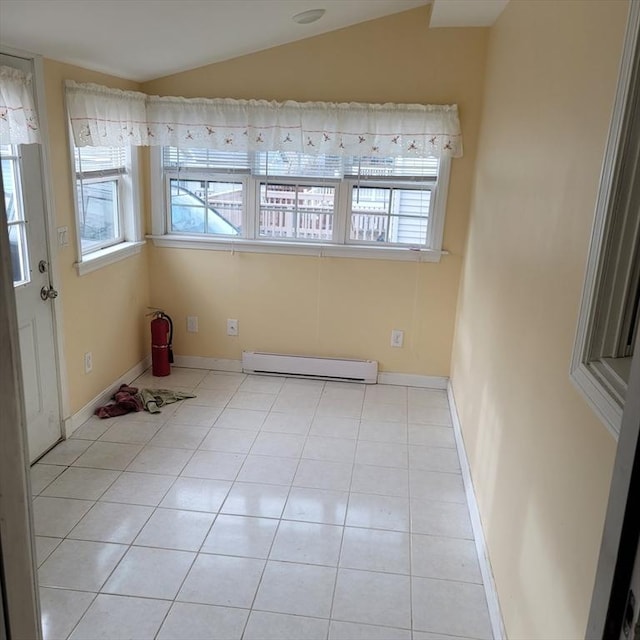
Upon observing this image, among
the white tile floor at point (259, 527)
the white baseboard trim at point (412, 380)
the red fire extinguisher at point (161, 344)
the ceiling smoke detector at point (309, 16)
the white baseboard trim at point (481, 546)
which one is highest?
the ceiling smoke detector at point (309, 16)

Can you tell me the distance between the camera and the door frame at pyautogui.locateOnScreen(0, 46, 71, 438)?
2.91 m

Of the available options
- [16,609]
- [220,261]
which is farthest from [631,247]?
[220,261]

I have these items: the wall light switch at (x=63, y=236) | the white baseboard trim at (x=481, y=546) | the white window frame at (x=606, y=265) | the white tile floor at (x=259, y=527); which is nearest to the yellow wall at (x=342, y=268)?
the white tile floor at (x=259, y=527)

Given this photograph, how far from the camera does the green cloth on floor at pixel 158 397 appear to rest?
388 centimetres

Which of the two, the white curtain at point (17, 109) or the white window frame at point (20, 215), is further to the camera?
the white window frame at point (20, 215)

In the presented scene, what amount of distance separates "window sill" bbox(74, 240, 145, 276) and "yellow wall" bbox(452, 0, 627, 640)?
2277 millimetres

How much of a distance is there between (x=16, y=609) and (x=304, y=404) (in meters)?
3.28

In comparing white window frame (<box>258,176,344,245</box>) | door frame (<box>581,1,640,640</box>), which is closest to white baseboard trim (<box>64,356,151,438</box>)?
white window frame (<box>258,176,344,245</box>)

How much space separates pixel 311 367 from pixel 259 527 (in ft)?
6.00

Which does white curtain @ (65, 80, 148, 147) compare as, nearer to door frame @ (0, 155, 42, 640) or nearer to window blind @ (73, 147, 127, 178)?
window blind @ (73, 147, 127, 178)

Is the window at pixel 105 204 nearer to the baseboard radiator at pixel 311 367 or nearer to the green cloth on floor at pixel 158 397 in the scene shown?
the green cloth on floor at pixel 158 397

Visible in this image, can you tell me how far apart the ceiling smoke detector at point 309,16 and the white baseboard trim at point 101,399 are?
2.56 m

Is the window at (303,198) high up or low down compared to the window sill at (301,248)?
up

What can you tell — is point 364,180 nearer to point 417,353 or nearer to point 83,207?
point 417,353
